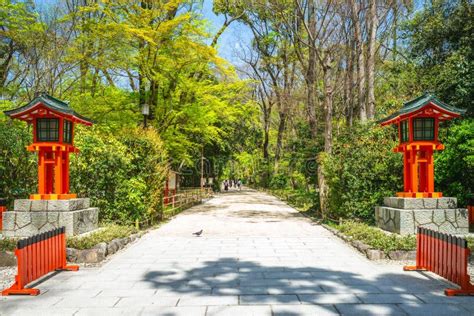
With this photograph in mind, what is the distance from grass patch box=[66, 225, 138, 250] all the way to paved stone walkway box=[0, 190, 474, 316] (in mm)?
598

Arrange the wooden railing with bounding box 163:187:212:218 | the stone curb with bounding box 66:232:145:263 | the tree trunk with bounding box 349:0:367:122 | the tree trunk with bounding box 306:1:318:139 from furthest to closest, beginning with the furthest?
1. the wooden railing with bounding box 163:187:212:218
2. the tree trunk with bounding box 306:1:318:139
3. the tree trunk with bounding box 349:0:367:122
4. the stone curb with bounding box 66:232:145:263

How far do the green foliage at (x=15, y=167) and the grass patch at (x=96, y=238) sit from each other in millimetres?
5037

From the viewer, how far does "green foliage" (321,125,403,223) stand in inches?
534

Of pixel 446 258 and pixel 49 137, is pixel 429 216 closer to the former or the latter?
pixel 446 258

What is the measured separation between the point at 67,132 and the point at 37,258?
5128 mm

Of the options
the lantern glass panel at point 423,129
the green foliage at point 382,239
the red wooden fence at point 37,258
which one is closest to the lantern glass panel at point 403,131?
the lantern glass panel at point 423,129

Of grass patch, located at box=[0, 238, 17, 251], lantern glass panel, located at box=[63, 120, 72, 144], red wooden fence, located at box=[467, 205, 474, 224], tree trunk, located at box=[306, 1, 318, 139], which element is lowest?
grass patch, located at box=[0, 238, 17, 251]

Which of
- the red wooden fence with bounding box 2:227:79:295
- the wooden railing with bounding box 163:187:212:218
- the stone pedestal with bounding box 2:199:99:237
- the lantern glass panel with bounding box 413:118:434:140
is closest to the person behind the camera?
the red wooden fence with bounding box 2:227:79:295

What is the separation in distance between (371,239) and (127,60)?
14.0 meters

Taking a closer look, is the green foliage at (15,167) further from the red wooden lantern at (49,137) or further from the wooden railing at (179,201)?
the wooden railing at (179,201)

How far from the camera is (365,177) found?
13.7 metres

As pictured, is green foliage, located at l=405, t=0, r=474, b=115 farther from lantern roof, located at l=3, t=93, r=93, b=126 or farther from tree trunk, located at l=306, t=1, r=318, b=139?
lantern roof, located at l=3, t=93, r=93, b=126

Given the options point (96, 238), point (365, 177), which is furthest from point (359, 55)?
point (96, 238)

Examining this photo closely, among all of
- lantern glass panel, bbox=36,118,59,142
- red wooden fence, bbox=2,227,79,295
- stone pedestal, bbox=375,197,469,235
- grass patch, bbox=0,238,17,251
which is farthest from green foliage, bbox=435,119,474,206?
grass patch, bbox=0,238,17,251
